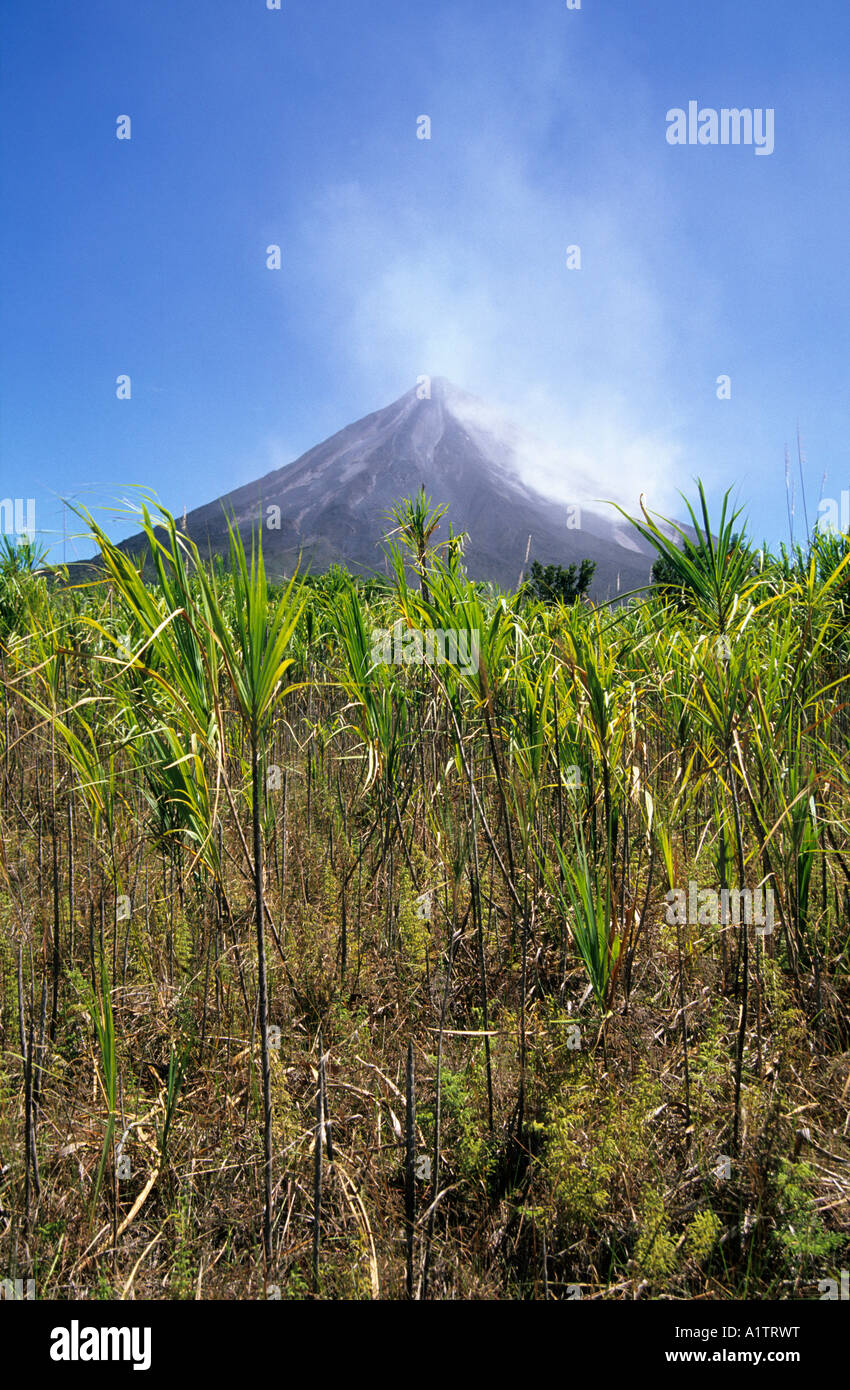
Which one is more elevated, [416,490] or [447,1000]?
[416,490]

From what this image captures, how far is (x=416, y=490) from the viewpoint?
86.9 meters

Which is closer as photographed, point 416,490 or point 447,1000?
point 447,1000

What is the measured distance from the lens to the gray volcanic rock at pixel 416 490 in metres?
94.4

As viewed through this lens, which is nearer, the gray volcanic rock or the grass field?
the grass field

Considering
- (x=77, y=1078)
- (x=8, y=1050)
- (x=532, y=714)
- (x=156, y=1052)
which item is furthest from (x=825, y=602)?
(x=8, y=1050)

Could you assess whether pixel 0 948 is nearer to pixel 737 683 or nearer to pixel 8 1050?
pixel 8 1050

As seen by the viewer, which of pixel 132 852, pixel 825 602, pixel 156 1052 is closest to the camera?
pixel 156 1052

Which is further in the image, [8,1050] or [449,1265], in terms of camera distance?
[8,1050]

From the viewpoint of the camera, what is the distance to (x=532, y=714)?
2109 millimetres

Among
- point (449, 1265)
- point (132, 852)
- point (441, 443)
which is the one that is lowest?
point (449, 1265)

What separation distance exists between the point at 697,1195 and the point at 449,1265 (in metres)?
0.58

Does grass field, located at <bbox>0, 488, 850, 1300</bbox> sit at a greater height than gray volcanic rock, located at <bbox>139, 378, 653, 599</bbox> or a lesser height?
lesser

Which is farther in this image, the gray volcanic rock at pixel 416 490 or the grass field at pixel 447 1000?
the gray volcanic rock at pixel 416 490

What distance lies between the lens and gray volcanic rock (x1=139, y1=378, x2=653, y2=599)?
94375 millimetres
